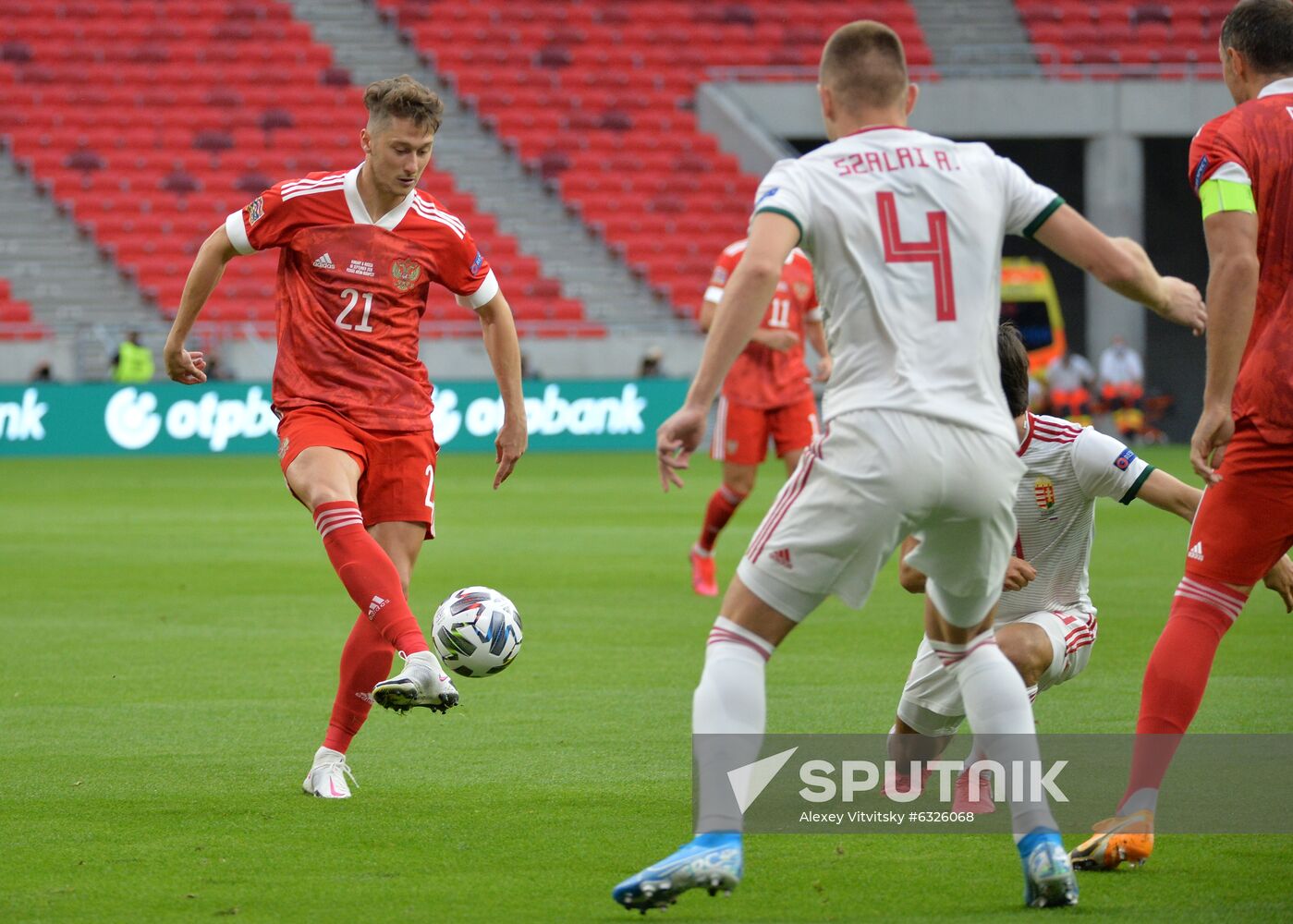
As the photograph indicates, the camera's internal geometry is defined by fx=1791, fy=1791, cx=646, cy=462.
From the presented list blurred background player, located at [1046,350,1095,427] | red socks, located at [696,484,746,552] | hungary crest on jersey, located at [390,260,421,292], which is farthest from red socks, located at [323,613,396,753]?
blurred background player, located at [1046,350,1095,427]

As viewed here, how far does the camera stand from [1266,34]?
498cm

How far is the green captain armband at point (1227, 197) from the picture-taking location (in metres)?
4.66

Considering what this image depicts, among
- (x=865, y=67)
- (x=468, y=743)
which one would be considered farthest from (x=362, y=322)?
(x=865, y=67)

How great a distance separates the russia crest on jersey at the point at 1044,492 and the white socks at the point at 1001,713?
1.28m

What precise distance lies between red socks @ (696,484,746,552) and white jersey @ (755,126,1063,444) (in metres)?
7.22

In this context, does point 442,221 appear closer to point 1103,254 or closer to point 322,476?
point 322,476

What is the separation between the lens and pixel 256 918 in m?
Result: 4.29

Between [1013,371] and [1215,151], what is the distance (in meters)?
0.89

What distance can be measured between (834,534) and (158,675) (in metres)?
5.05

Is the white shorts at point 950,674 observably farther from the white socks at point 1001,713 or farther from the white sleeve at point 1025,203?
the white sleeve at point 1025,203

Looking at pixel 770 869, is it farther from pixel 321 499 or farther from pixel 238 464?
pixel 238 464

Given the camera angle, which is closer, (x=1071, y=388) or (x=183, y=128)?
(x=183, y=128)

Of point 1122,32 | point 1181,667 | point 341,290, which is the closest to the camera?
point 1181,667

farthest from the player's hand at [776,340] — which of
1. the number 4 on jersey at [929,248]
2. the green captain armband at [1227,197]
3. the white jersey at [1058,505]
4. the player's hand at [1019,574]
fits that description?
the number 4 on jersey at [929,248]
